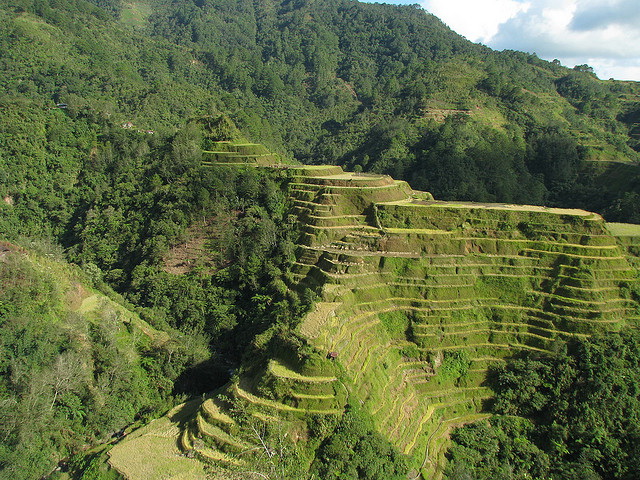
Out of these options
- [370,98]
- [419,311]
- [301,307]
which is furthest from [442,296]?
[370,98]

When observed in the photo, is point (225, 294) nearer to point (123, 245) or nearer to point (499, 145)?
point (123, 245)

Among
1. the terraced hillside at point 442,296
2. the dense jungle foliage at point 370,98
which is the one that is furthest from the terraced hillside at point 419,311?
the dense jungle foliage at point 370,98

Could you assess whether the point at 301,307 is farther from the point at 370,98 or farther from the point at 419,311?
the point at 370,98

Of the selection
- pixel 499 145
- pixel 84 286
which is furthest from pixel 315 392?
pixel 499 145

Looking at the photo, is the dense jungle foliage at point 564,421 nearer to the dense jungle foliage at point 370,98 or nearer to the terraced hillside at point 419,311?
the terraced hillside at point 419,311

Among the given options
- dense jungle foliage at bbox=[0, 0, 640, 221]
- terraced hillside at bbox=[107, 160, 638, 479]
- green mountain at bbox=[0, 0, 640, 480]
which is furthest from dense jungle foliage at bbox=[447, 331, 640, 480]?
dense jungle foliage at bbox=[0, 0, 640, 221]
